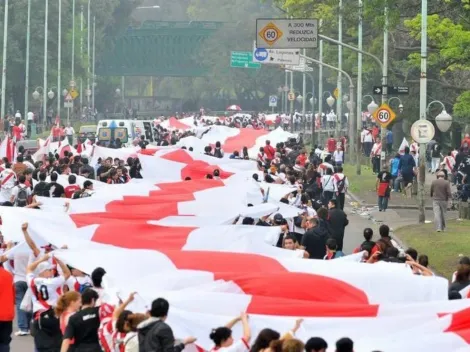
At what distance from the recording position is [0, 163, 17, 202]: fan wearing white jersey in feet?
91.9

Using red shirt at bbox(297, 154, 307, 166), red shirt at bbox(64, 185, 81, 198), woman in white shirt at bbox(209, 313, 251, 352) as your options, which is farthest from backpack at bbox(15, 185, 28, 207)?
woman in white shirt at bbox(209, 313, 251, 352)

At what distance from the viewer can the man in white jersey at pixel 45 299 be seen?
50.1 ft

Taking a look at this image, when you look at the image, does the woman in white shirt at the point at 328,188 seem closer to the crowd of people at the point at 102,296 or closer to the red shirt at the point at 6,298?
the crowd of people at the point at 102,296

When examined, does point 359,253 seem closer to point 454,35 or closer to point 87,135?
point 454,35

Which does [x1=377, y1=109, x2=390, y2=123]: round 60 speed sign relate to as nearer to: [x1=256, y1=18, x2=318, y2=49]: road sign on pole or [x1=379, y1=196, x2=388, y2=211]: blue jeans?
[x1=256, y1=18, x2=318, y2=49]: road sign on pole

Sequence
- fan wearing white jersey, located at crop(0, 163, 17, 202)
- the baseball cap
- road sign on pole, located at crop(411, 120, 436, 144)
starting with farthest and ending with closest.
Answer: road sign on pole, located at crop(411, 120, 436, 144) < fan wearing white jersey, located at crop(0, 163, 17, 202) < the baseball cap

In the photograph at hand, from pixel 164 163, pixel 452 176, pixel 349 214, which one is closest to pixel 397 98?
pixel 452 176

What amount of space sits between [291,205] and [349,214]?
544 inches

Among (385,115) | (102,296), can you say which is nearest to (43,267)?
(102,296)

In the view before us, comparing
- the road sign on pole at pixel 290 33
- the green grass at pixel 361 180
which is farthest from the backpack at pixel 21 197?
the road sign on pole at pixel 290 33

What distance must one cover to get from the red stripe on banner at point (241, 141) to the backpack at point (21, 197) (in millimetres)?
21336

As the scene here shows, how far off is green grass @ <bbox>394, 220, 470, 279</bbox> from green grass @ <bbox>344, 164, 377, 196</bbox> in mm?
10699

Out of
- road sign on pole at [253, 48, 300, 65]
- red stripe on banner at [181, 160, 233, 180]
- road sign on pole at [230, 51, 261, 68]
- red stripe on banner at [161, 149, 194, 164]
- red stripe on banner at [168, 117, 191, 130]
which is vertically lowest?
red stripe on banner at [168, 117, 191, 130]

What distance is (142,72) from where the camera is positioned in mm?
140250
